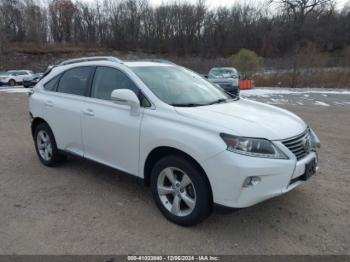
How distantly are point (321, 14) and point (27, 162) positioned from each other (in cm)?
7866

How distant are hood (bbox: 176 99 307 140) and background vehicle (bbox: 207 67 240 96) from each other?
518 inches

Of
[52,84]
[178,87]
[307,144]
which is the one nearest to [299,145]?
[307,144]

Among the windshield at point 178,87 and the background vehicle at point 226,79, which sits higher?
the windshield at point 178,87

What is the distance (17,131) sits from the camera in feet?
27.5

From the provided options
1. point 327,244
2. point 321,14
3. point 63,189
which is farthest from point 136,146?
point 321,14

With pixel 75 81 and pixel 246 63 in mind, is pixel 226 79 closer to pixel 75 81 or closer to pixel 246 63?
pixel 246 63

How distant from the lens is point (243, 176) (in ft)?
9.68

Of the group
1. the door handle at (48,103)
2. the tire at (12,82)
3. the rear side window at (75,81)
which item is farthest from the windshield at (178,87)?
the tire at (12,82)

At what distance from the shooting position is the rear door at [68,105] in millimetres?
4551

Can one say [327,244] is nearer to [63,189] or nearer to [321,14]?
[63,189]

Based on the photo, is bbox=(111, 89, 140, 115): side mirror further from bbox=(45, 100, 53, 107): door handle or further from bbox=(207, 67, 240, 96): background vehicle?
bbox=(207, 67, 240, 96): background vehicle

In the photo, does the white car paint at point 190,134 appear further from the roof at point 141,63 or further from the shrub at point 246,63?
the shrub at point 246,63

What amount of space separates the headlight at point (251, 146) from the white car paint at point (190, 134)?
43 millimetres

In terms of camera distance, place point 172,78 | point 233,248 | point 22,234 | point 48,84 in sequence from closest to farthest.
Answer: point 233,248 < point 22,234 < point 172,78 < point 48,84
